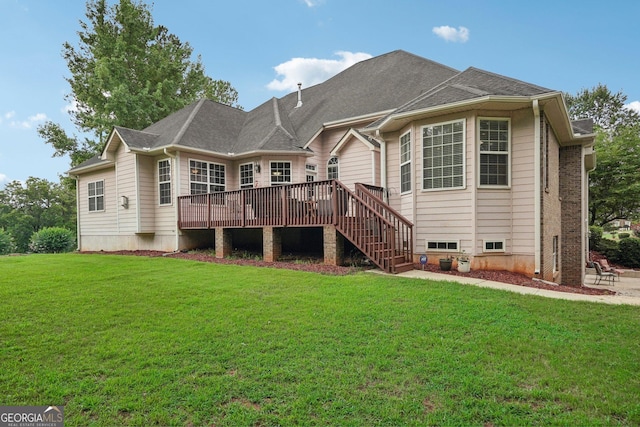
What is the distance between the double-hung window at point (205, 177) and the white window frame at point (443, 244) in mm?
8707

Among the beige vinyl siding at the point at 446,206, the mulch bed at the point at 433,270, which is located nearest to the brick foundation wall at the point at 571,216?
the mulch bed at the point at 433,270

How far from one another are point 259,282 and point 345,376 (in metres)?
4.13

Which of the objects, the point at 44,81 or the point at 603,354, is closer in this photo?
the point at 603,354

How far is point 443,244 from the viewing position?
893 centimetres

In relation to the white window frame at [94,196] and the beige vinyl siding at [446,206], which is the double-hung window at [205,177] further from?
the beige vinyl siding at [446,206]

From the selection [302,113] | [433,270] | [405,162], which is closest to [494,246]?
[433,270]

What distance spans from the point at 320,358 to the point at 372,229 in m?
5.50

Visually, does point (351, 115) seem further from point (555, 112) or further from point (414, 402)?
point (414, 402)

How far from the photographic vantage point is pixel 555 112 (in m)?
8.63

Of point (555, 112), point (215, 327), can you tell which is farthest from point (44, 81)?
point (555, 112)

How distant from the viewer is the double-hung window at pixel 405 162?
9.73 m

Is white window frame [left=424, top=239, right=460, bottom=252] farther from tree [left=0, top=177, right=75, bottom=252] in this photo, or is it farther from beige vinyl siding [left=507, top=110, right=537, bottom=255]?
tree [left=0, top=177, right=75, bottom=252]

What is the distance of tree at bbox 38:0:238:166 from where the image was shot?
2202 cm

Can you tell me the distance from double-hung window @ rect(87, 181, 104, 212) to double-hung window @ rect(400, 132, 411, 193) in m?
13.6
